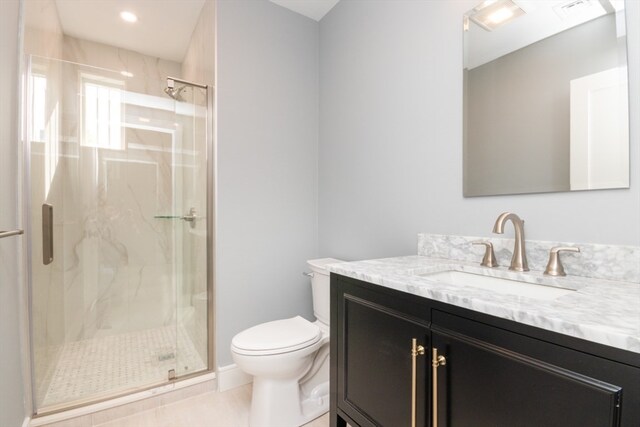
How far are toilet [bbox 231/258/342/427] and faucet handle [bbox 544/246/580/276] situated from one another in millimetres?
1077

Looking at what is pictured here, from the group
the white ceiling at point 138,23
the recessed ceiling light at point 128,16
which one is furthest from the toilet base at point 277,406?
the recessed ceiling light at point 128,16

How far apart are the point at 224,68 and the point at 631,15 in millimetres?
1900

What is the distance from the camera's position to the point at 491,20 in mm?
1249

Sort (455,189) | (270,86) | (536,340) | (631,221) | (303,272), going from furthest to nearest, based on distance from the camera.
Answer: (303,272) < (270,86) < (455,189) < (631,221) < (536,340)

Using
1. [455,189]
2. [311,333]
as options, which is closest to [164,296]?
[311,333]

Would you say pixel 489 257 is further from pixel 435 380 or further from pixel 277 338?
pixel 277 338

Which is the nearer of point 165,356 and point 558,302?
point 558,302

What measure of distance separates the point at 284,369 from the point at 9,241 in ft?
4.47

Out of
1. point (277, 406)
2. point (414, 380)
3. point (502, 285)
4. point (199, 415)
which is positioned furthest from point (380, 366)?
point (199, 415)

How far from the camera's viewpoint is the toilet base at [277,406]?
4.95ft

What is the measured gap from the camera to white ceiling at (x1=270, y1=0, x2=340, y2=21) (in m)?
2.12

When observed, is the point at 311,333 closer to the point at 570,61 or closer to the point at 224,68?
the point at 570,61

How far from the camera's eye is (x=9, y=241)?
4.33 ft

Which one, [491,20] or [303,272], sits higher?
[491,20]
